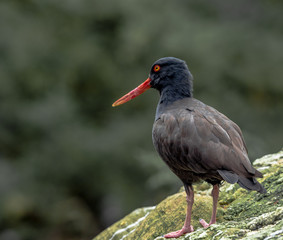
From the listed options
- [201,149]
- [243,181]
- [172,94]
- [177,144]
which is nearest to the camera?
[243,181]

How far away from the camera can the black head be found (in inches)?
215

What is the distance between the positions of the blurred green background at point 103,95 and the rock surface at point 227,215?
12.0ft

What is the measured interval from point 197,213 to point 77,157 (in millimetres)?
6050

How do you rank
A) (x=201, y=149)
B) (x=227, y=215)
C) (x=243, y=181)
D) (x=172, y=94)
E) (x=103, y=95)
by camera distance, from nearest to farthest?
1. (x=243, y=181)
2. (x=201, y=149)
3. (x=227, y=215)
4. (x=172, y=94)
5. (x=103, y=95)

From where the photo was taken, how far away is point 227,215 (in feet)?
15.5

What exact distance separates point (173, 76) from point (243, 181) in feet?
6.05

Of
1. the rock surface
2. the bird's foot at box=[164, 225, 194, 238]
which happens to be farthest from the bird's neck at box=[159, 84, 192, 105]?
the bird's foot at box=[164, 225, 194, 238]

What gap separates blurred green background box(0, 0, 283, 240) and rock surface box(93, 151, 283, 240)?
12.0 ft

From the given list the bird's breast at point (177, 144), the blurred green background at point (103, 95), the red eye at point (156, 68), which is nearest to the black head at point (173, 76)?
the red eye at point (156, 68)

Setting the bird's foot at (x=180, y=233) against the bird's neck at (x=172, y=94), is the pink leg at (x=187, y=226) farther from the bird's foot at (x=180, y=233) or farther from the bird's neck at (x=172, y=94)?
the bird's neck at (x=172, y=94)

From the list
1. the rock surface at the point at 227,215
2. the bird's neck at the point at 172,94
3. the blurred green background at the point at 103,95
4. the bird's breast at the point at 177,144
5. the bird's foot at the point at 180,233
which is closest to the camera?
the rock surface at the point at 227,215

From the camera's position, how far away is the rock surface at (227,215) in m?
3.80

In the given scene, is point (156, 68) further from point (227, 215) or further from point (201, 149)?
point (227, 215)

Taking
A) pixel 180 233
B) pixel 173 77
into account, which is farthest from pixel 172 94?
pixel 180 233
